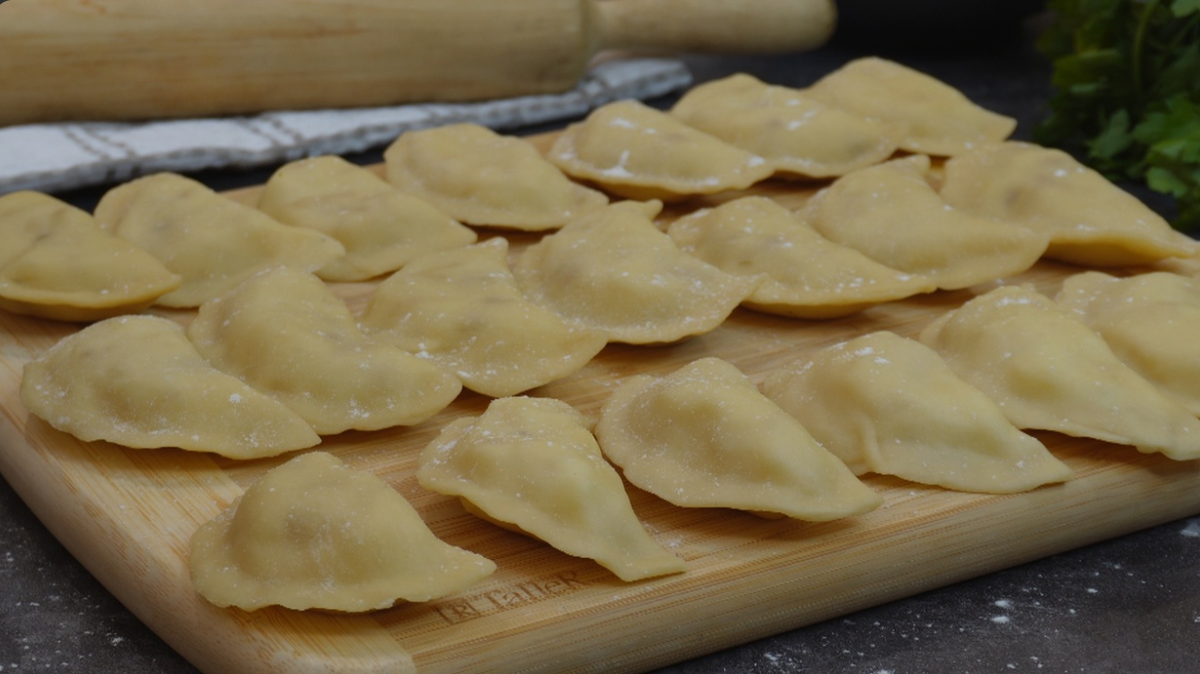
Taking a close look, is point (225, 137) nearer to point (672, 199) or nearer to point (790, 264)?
point (672, 199)

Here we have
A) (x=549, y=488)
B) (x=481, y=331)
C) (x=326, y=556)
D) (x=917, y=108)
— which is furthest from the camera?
(x=917, y=108)

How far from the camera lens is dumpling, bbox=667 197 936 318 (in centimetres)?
221

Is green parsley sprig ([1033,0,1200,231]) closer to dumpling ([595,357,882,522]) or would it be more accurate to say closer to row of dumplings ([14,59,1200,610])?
row of dumplings ([14,59,1200,610])

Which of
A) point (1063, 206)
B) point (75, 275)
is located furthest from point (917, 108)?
point (75, 275)

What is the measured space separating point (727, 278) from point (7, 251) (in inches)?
45.3

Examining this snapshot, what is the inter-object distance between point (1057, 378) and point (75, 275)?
1469 mm

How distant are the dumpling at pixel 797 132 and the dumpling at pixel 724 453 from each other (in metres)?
1.00

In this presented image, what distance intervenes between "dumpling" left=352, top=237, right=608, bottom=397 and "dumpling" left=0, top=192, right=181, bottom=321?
36cm

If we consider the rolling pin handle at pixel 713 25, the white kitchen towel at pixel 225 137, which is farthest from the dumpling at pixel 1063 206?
the white kitchen towel at pixel 225 137

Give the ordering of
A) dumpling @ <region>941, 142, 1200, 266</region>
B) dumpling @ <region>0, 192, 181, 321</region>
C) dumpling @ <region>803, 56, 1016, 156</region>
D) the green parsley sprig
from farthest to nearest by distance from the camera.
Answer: dumpling @ <region>803, 56, 1016, 156</region> < the green parsley sprig < dumpling @ <region>941, 142, 1200, 266</region> < dumpling @ <region>0, 192, 181, 321</region>

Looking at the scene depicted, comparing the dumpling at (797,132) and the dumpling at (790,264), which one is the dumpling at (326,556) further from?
the dumpling at (797,132)

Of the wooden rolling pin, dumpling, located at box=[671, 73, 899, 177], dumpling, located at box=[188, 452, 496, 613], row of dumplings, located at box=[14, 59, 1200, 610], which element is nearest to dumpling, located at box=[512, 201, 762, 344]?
row of dumplings, located at box=[14, 59, 1200, 610]

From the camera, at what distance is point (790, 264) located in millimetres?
2268

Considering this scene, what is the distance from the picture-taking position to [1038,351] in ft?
6.36
